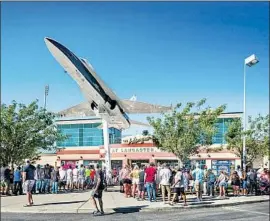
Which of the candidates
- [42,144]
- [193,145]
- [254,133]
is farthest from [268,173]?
[42,144]

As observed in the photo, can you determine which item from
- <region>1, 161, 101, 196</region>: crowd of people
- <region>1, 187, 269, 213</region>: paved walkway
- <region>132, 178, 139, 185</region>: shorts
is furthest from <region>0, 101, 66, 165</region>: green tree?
<region>132, 178, 139, 185</region>: shorts

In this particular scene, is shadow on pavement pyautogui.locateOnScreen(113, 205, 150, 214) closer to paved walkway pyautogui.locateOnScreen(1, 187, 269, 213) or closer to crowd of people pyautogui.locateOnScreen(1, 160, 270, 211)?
paved walkway pyautogui.locateOnScreen(1, 187, 269, 213)

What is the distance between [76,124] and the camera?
6347 cm

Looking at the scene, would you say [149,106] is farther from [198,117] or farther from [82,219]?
[82,219]

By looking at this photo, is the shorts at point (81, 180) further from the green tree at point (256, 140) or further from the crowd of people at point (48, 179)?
the green tree at point (256, 140)

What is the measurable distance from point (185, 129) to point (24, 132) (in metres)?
12.0

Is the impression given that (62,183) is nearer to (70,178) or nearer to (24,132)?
(70,178)

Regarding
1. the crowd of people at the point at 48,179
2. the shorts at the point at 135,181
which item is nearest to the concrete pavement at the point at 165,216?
the shorts at the point at 135,181

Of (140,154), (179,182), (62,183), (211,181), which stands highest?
(140,154)

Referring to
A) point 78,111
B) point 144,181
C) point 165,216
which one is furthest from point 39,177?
point 78,111

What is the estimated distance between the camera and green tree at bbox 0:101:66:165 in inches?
928

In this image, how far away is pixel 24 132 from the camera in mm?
24000

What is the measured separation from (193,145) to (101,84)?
25.7ft

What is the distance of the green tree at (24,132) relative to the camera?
2356 cm
